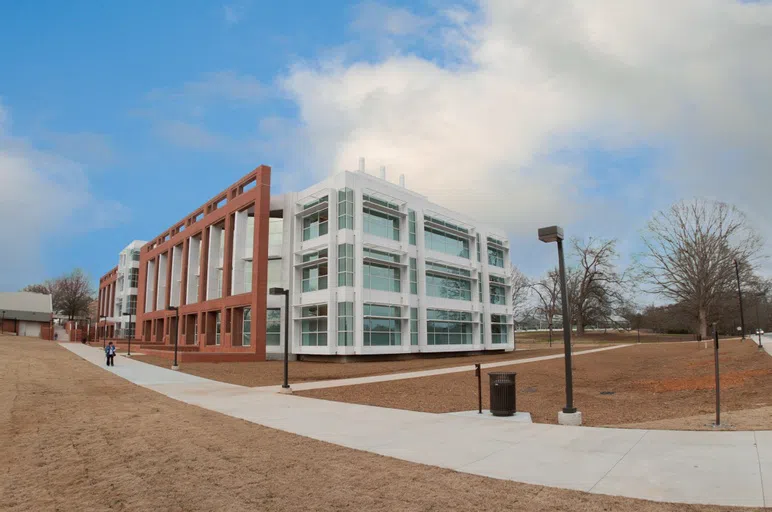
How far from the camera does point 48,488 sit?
19.4ft

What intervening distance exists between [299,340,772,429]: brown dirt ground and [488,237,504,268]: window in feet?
97.1

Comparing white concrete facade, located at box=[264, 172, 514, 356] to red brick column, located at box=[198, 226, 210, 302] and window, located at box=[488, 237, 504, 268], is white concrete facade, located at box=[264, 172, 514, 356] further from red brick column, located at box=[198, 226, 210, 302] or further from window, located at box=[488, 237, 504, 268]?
red brick column, located at box=[198, 226, 210, 302]

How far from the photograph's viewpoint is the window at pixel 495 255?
53.7 meters

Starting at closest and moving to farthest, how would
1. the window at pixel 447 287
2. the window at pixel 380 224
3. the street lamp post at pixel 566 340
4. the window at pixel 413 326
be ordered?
the street lamp post at pixel 566 340 < the window at pixel 380 224 < the window at pixel 413 326 < the window at pixel 447 287

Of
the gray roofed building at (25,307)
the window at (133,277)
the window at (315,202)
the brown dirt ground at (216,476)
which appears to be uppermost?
the window at (315,202)

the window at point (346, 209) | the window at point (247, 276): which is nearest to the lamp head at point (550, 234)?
the window at point (346, 209)

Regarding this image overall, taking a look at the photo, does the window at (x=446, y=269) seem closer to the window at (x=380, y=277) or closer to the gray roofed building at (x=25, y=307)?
the window at (x=380, y=277)

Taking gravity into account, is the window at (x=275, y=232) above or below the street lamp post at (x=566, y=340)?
above

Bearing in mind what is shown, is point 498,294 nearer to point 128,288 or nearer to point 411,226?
point 411,226

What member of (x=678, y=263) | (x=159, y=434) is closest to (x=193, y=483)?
(x=159, y=434)

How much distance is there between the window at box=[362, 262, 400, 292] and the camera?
3644 centimetres

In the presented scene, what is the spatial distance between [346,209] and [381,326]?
917cm

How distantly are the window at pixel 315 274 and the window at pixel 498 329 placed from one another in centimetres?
2259

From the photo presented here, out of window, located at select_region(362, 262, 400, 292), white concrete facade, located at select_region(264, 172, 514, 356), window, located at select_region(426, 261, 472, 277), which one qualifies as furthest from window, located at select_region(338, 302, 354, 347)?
window, located at select_region(426, 261, 472, 277)
